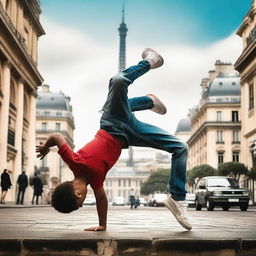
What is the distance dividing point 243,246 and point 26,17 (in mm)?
38074

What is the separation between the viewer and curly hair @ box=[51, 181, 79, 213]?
14.9ft

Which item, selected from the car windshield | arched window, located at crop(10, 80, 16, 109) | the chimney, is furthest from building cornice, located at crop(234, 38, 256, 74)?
the chimney

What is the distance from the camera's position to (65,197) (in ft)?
14.9

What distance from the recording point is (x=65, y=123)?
96.3 metres

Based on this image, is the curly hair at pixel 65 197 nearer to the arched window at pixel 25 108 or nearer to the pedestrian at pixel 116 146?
the pedestrian at pixel 116 146

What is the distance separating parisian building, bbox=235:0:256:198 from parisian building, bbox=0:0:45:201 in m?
18.0

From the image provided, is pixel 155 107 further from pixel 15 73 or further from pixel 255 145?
pixel 255 145

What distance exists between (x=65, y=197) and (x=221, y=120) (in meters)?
75.0

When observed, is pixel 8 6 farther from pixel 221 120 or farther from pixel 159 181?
pixel 159 181

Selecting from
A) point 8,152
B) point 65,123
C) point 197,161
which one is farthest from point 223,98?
point 8,152

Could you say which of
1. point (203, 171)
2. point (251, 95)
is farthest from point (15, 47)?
point (203, 171)

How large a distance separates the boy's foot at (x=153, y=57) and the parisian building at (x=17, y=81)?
24.1m

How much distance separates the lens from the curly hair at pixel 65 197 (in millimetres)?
4547

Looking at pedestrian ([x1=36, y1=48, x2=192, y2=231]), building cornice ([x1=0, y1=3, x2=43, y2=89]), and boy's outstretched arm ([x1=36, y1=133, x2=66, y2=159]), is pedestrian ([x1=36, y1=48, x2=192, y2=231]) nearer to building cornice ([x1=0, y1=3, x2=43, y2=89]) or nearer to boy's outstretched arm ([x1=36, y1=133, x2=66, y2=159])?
boy's outstretched arm ([x1=36, y1=133, x2=66, y2=159])
